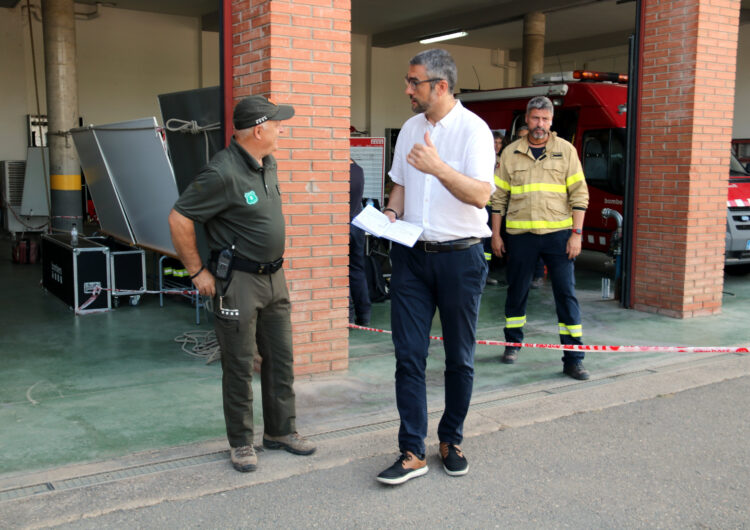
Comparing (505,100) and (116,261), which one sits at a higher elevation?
(505,100)

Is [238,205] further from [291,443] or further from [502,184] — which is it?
[502,184]

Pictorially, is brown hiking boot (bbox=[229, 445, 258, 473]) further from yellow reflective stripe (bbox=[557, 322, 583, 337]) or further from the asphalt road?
yellow reflective stripe (bbox=[557, 322, 583, 337])

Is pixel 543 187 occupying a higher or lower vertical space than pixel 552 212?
Answer: higher

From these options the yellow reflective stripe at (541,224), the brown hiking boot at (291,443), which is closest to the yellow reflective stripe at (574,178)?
the yellow reflective stripe at (541,224)

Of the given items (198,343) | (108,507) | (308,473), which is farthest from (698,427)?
(198,343)

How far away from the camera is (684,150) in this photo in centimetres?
778

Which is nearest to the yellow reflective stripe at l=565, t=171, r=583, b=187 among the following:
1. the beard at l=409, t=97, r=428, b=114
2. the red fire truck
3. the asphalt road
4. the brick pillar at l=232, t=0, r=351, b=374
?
the brick pillar at l=232, t=0, r=351, b=374

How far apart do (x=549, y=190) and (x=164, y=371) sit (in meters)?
3.24

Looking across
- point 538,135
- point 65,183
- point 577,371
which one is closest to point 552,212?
point 538,135

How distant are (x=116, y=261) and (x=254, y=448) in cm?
467

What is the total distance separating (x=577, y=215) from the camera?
5727 millimetres

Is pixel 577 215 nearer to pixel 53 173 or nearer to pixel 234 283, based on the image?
pixel 234 283

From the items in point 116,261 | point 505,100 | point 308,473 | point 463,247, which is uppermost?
point 505,100

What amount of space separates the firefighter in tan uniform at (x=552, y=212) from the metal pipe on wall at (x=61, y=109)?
403 inches
